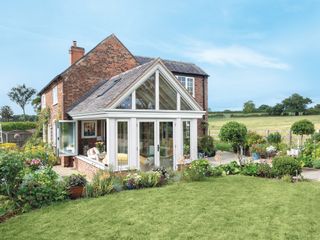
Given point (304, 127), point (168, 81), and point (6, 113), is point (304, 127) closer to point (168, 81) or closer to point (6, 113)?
point (168, 81)

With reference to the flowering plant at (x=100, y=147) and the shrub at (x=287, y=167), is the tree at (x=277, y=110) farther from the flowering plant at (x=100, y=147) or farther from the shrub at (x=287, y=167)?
the flowering plant at (x=100, y=147)

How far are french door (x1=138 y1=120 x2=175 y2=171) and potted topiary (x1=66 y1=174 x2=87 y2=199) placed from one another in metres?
3.77

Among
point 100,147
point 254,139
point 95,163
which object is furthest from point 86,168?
point 254,139

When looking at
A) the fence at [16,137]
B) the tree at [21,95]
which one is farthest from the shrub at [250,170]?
the tree at [21,95]

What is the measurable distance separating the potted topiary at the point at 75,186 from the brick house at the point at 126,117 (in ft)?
8.61

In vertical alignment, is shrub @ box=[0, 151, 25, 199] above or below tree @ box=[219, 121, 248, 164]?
below

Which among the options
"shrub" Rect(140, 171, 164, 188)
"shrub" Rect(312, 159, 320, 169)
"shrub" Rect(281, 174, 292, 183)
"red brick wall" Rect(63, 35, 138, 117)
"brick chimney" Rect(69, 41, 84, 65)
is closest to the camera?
"shrub" Rect(140, 171, 164, 188)

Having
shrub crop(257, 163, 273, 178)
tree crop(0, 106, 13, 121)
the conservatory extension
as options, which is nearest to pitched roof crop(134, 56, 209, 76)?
the conservatory extension

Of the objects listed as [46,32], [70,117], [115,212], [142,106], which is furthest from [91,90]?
[115,212]

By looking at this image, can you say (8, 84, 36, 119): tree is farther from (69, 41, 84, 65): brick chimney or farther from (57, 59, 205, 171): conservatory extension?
(57, 59, 205, 171): conservatory extension

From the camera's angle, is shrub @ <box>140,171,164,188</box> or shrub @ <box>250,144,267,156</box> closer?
shrub @ <box>140,171,164,188</box>

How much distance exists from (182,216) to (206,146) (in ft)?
51.4

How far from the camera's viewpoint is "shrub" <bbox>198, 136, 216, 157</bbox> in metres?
22.8

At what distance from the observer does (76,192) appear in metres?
9.74
